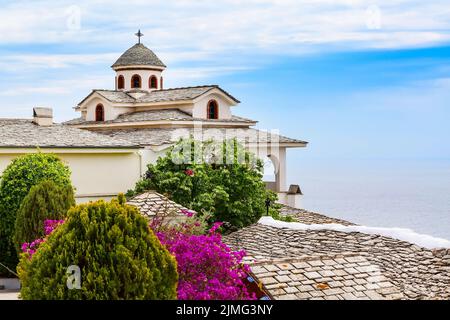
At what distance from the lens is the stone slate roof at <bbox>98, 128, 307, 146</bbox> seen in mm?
31797

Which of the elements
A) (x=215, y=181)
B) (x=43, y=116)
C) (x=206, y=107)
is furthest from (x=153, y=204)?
(x=206, y=107)

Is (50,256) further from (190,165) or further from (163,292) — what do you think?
(190,165)

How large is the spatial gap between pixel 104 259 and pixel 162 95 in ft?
94.0

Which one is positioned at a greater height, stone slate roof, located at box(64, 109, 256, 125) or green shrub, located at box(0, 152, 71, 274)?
stone slate roof, located at box(64, 109, 256, 125)

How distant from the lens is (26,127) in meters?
29.4

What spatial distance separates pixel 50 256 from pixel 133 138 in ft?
76.4

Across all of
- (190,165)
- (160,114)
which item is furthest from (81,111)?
(190,165)

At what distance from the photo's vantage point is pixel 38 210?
66.8 feet

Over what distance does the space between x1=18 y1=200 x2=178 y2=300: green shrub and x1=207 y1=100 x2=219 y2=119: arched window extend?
2668 centimetres

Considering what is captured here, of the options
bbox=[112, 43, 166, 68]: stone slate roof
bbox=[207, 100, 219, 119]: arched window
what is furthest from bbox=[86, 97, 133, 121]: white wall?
bbox=[207, 100, 219, 119]: arched window

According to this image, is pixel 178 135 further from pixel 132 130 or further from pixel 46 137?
pixel 46 137

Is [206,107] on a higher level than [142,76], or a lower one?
lower

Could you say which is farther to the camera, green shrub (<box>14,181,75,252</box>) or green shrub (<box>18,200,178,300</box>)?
green shrub (<box>14,181,75,252</box>)

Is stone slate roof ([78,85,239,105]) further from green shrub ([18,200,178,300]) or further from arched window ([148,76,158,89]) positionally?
green shrub ([18,200,178,300])
